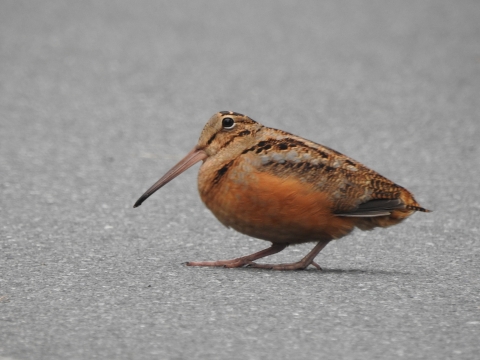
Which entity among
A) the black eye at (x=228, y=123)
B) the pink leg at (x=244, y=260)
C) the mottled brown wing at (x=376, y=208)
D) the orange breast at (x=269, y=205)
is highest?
the black eye at (x=228, y=123)

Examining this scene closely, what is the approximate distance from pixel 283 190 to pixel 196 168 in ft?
11.4

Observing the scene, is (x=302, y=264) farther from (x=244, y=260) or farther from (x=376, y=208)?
(x=376, y=208)

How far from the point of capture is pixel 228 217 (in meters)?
5.13

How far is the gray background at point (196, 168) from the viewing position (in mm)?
4391

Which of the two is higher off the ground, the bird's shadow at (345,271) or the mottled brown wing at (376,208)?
the mottled brown wing at (376,208)

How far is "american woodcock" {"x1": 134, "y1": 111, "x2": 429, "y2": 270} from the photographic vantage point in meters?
5.08

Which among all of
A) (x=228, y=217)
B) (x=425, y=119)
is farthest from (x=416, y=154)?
(x=228, y=217)

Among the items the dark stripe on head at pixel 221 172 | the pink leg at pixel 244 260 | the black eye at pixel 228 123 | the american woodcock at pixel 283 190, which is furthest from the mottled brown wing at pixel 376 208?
the black eye at pixel 228 123

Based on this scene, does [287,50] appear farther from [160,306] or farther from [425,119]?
[160,306]

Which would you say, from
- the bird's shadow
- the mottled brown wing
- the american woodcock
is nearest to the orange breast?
the american woodcock

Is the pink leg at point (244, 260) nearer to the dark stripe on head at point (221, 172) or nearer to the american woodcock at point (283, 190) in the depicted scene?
the american woodcock at point (283, 190)

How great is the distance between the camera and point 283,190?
5078 millimetres

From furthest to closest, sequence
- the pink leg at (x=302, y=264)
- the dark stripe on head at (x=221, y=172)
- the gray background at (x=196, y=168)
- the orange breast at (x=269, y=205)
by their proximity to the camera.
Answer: the pink leg at (x=302, y=264) < the dark stripe on head at (x=221, y=172) < the orange breast at (x=269, y=205) < the gray background at (x=196, y=168)

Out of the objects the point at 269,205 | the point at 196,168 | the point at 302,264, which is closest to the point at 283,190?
the point at 269,205
